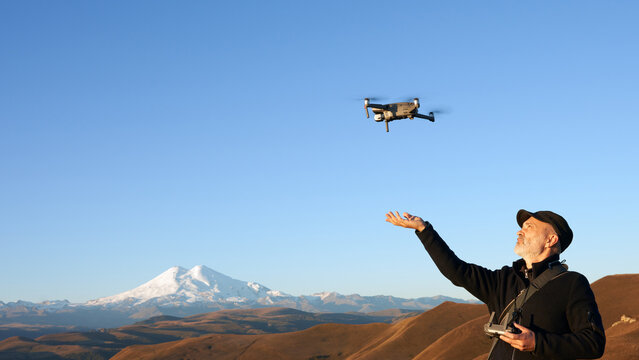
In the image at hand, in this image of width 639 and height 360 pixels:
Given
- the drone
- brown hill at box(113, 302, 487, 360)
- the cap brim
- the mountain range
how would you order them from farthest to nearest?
brown hill at box(113, 302, 487, 360) < the mountain range < the drone < the cap brim

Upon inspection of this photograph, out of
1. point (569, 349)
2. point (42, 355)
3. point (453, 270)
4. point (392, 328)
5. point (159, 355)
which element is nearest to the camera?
point (569, 349)

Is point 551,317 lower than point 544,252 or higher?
lower

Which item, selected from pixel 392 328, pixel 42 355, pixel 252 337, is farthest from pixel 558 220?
pixel 42 355

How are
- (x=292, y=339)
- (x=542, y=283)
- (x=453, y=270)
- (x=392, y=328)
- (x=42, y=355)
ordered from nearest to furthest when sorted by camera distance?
(x=542, y=283), (x=453, y=270), (x=392, y=328), (x=292, y=339), (x=42, y=355)

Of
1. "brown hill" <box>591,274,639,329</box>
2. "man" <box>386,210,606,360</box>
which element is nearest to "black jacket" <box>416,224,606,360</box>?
"man" <box>386,210,606,360</box>

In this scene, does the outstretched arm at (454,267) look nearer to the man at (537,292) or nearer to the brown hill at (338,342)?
the man at (537,292)

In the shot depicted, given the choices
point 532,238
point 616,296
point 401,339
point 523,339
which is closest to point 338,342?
point 401,339

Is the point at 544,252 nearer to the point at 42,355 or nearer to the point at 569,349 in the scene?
the point at 569,349

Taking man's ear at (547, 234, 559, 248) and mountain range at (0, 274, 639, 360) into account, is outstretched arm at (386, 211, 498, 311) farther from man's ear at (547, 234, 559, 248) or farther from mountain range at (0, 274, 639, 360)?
mountain range at (0, 274, 639, 360)
